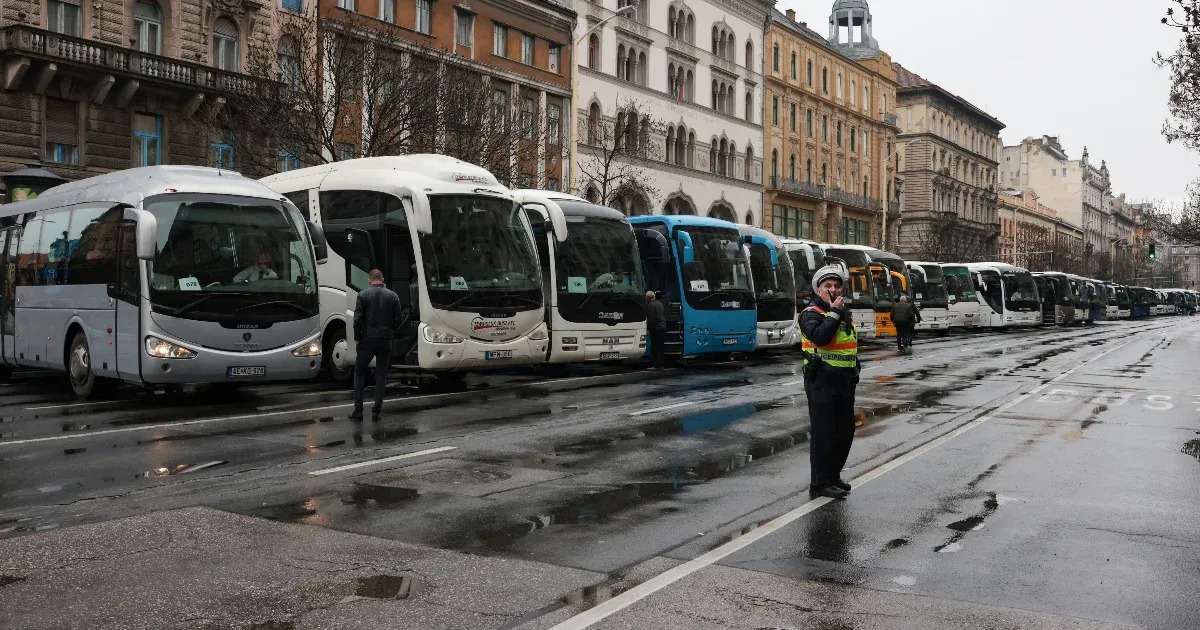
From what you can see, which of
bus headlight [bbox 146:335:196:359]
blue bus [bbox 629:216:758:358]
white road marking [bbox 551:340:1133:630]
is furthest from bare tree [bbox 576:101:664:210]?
white road marking [bbox 551:340:1133:630]

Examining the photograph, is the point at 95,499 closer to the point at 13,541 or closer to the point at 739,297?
the point at 13,541

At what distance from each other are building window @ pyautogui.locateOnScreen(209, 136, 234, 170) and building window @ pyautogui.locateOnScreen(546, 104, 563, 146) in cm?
1665

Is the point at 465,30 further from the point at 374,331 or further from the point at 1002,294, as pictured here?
the point at 374,331

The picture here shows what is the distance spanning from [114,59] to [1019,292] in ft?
139

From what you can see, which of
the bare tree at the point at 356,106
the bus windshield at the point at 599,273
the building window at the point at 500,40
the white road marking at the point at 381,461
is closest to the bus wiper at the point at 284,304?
the white road marking at the point at 381,461

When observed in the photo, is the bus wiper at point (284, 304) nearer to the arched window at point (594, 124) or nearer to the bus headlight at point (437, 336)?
the bus headlight at point (437, 336)

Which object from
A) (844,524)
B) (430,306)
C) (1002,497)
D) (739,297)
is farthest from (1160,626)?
(739,297)

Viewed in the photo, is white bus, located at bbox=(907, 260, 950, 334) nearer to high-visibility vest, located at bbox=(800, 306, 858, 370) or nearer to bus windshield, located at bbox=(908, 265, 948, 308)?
bus windshield, located at bbox=(908, 265, 948, 308)

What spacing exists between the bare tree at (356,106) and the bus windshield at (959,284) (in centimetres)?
2696

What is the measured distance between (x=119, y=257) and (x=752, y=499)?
9877 millimetres

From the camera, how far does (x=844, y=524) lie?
24.9ft

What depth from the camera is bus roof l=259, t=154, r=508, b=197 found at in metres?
17.3

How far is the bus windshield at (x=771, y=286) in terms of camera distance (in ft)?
90.0

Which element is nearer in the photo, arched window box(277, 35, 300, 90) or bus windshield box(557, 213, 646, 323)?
bus windshield box(557, 213, 646, 323)
